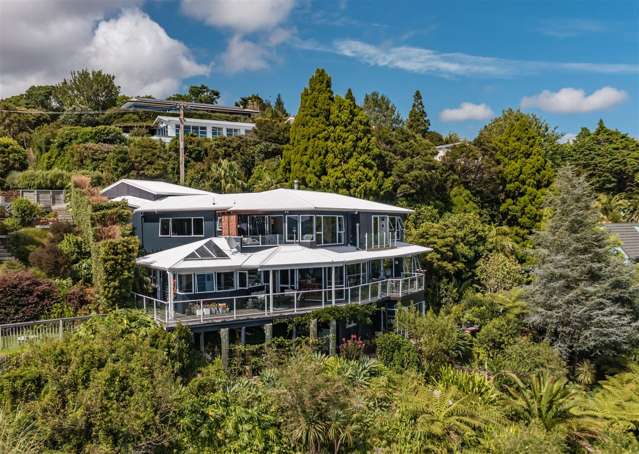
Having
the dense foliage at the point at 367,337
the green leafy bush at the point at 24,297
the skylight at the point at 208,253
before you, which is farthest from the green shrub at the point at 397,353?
the green leafy bush at the point at 24,297

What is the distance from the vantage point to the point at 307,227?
25688 mm

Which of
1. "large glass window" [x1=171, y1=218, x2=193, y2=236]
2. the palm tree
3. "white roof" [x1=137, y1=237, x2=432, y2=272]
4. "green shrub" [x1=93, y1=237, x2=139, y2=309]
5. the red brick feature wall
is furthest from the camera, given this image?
"large glass window" [x1=171, y1=218, x2=193, y2=236]

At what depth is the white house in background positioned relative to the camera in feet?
187

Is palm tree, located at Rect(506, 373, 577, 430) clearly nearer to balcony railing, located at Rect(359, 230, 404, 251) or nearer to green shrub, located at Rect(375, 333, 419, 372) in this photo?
green shrub, located at Rect(375, 333, 419, 372)

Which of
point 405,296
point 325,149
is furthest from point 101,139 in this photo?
point 405,296

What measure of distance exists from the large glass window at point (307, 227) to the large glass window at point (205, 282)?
5.42 meters

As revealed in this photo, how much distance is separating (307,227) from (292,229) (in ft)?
→ 2.73

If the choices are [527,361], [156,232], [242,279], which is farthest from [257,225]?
[527,361]

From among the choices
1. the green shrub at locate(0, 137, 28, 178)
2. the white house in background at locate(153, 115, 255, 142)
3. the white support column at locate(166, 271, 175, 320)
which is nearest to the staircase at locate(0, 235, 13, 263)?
the white support column at locate(166, 271, 175, 320)

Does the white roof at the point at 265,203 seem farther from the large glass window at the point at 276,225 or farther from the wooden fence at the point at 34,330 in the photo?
the wooden fence at the point at 34,330

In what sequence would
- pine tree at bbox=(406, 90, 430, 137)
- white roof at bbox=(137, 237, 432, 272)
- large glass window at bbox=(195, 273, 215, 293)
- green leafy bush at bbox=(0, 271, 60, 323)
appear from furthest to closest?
pine tree at bbox=(406, 90, 430, 137)
large glass window at bbox=(195, 273, 215, 293)
white roof at bbox=(137, 237, 432, 272)
green leafy bush at bbox=(0, 271, 60, 323)

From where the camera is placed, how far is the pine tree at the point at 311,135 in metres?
42.0

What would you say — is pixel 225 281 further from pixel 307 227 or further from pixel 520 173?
pixel 520 173

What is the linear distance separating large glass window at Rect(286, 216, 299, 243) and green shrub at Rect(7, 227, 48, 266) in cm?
1305
